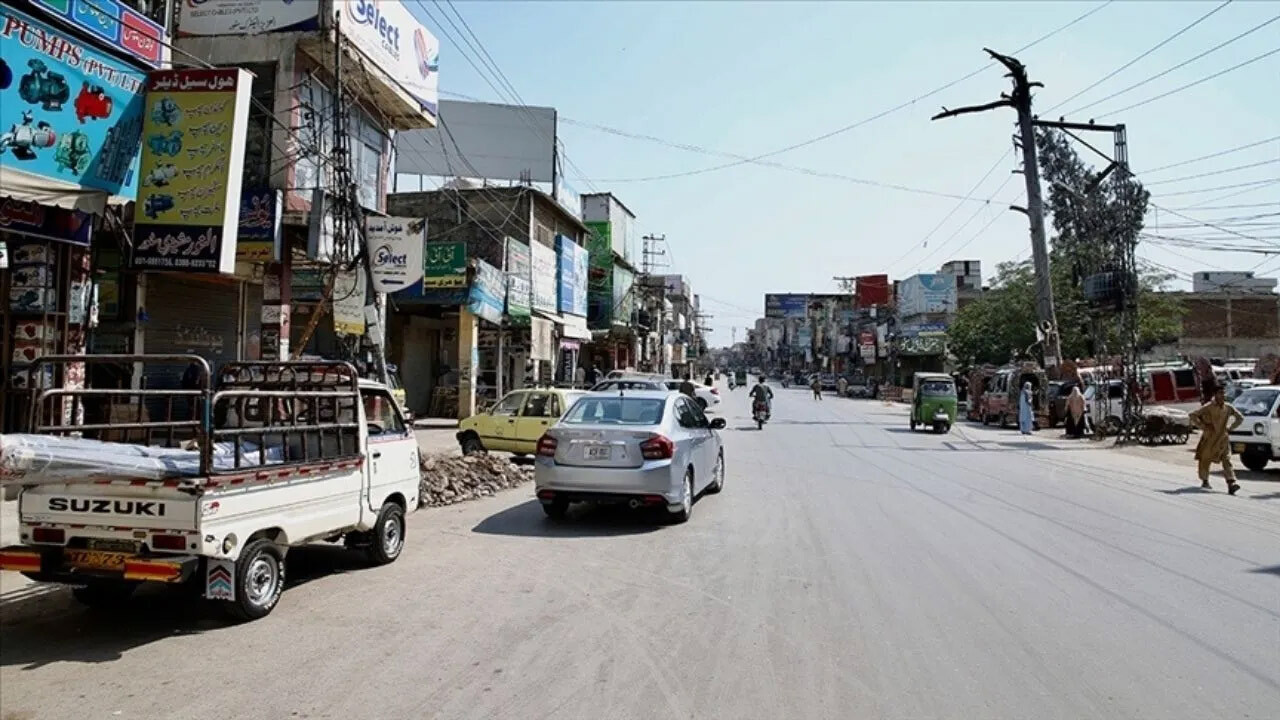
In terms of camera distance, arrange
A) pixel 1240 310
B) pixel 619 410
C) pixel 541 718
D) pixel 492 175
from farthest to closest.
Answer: pixel 1240 310, pixel 492 175, pixel 619 410, pixel 541 718

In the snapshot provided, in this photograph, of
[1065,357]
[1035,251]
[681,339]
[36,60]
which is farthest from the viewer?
[681,339]

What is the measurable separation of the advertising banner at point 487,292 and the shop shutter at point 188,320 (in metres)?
7.50

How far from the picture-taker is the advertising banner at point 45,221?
10.9 metres

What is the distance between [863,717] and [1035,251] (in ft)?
101

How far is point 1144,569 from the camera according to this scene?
7.88 meters

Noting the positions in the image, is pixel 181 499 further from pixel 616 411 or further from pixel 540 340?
pixel 540 340

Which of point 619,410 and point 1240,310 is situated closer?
point 619,410

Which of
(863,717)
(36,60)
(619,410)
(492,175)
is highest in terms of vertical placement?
(492,175)

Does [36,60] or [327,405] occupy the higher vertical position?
[36,60]

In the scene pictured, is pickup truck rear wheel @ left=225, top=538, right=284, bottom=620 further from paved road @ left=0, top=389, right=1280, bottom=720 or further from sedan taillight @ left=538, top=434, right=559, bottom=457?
sedan taillight @ left=538, top=434, right=559, bottom=457

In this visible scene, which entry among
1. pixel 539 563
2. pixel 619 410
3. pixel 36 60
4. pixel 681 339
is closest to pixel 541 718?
pixel 539 563

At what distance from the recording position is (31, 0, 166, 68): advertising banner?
37.9ft

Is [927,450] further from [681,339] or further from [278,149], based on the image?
[681,339]

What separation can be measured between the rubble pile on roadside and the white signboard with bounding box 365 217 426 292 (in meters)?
3.85
